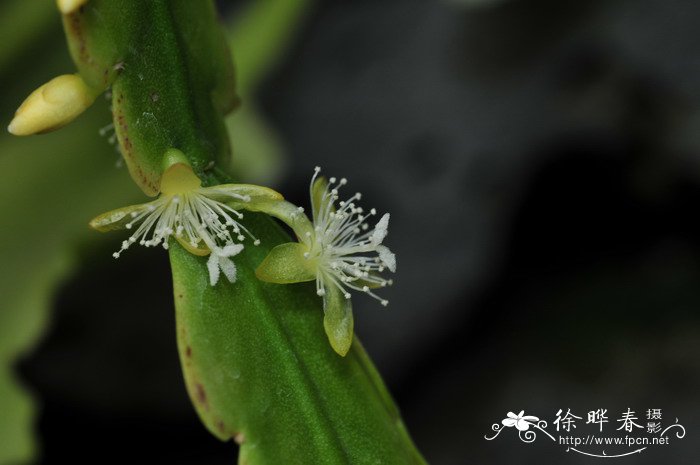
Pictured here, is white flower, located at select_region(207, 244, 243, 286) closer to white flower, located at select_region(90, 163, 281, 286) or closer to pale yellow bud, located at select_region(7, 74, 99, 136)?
white flower, located at select_region(90, 163, 281, 286)

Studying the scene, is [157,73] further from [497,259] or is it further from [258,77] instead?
[497,259]

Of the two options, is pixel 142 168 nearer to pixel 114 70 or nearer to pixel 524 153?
pixel 114 70

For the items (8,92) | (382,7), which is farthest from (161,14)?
(382,7)

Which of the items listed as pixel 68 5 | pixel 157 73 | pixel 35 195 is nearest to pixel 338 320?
pixel 157 73

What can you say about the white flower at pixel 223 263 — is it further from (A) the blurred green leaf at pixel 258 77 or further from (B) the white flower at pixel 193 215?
(A) the blurred green leaf at pixel 258 77

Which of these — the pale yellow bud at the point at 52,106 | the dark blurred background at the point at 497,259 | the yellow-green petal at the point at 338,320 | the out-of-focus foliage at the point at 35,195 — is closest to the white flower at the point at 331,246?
the yellow-green petal at the point at 338,320

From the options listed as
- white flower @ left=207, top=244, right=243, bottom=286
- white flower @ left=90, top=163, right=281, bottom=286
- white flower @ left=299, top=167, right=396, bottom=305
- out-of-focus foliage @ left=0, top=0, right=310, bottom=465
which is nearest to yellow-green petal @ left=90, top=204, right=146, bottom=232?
white flower @ left=90, top=163, right=281, bottom=286
